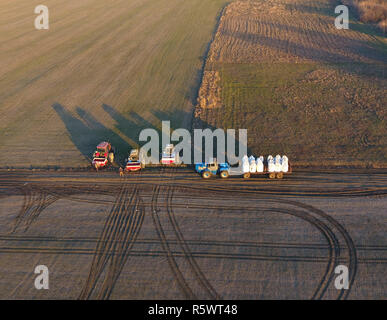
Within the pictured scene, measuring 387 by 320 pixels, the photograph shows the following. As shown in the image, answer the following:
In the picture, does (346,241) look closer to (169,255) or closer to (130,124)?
(169,255)

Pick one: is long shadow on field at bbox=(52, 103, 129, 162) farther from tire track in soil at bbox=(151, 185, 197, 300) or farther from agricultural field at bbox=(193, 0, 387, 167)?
agricultural field at bbox=(193, 0, 387, 167)

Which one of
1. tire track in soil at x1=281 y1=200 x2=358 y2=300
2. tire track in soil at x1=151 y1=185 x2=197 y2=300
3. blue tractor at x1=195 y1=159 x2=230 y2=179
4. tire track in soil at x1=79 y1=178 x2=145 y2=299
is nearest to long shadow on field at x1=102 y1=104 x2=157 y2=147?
blue tractor at x1=195 y1=159 x2=230 y2=179

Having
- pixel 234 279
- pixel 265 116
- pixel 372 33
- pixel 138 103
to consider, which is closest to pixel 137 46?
pixel 138 103

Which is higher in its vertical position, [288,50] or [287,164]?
[288,50]

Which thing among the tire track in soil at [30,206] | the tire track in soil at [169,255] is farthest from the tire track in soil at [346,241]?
the tire track in soil at [30,206]

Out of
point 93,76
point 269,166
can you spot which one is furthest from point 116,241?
point 93,76

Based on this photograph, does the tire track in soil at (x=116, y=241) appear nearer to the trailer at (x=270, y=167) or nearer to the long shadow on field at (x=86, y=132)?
the long shadow on field at (x=86, y=132)
